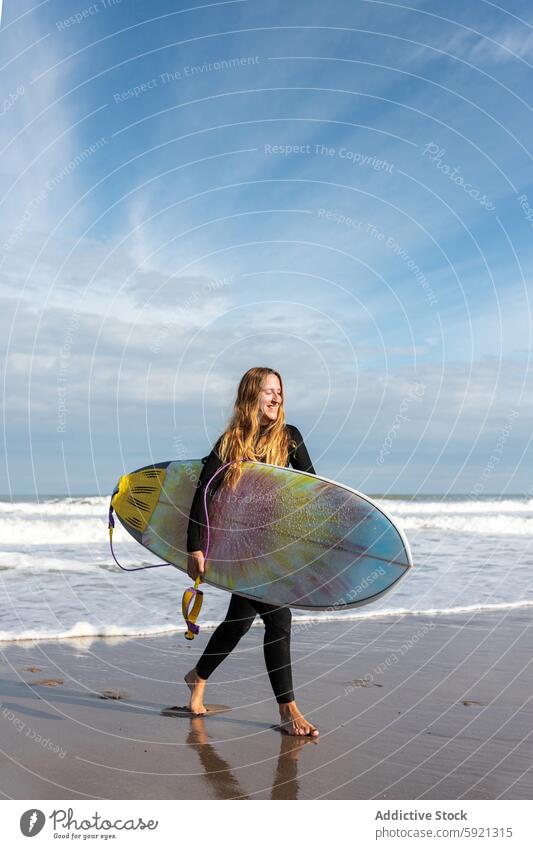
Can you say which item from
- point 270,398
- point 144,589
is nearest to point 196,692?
point 270,398

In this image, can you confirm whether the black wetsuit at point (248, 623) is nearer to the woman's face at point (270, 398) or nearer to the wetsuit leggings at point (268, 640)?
the wetsuit leggings at point (268, 640)

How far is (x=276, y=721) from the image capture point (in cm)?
433

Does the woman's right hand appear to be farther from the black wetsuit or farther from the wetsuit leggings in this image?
the wetsuit leggings

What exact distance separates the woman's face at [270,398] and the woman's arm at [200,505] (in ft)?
1.16

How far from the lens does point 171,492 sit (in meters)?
5.31

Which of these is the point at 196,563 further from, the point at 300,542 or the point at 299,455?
the point at 299,455

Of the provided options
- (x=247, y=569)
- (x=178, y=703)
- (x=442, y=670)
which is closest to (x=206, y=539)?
(x=247, y=569)

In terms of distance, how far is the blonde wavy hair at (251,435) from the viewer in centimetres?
432

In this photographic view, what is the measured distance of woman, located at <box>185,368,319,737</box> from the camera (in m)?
4.14

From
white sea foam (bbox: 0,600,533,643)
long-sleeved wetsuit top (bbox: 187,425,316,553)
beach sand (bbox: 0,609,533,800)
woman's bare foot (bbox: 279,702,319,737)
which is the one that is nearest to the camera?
beach sand (bbox: 0,609,533,800)

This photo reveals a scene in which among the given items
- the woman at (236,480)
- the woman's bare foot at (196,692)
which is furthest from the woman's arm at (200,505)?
the woman's bare foot at (196,692)

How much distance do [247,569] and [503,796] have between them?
1934 mm

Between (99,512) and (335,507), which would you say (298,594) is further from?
(99,512)

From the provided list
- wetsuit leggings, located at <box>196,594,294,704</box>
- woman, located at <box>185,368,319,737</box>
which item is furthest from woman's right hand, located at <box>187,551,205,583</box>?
wetsuit leggings, located at <box>196,594,294,704</box>
